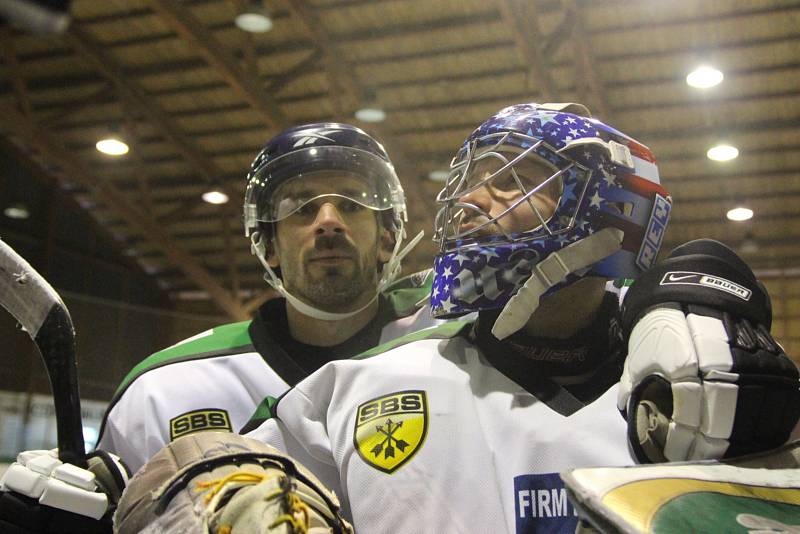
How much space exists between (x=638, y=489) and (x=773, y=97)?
899 cm

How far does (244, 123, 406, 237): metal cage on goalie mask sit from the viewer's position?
2693mm

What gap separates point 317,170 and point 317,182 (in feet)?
0.12

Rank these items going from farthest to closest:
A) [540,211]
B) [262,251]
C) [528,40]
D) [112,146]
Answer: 1. [112,146]
2. [528,40]
3. [262,251]
4. [540,211]

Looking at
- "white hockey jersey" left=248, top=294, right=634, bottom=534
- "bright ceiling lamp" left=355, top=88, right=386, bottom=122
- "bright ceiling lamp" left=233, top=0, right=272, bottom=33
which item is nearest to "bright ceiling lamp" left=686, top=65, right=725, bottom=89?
"bright ceiling lamp" left=355, top=88, right=386, bottom=122

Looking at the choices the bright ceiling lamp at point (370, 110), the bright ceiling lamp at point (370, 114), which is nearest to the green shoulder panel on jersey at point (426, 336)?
the bright ceiling lamp at point (370, 110)

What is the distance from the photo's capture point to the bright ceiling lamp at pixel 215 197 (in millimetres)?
12349

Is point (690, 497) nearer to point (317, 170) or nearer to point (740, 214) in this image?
point (317, 170)

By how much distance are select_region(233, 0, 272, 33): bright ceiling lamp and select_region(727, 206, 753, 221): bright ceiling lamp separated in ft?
21.8

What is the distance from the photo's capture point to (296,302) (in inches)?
105

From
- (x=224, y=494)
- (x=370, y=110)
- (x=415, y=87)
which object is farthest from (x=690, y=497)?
(x=370, y=110)

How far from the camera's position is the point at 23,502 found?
1.61 meters

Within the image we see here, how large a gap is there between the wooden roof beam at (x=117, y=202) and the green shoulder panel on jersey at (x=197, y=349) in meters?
9.32

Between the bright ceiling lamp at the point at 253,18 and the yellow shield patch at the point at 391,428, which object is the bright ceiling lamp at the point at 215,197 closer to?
the bright ceiling lamp at the point at 253,18

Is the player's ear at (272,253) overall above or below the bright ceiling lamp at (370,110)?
below
